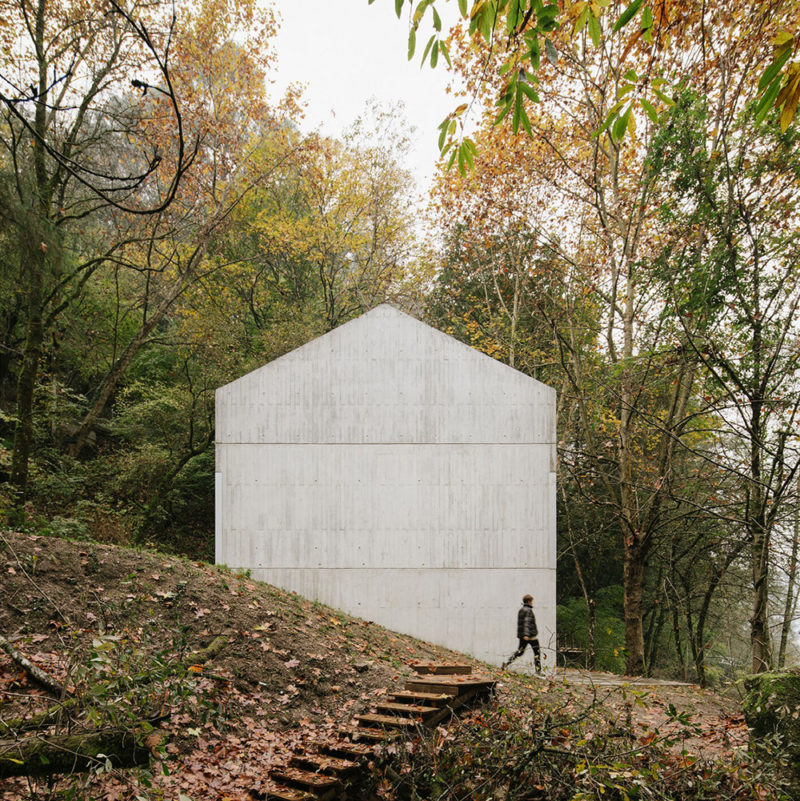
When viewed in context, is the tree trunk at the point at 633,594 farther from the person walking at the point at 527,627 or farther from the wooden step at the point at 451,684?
the wooden step at the point at 451,684

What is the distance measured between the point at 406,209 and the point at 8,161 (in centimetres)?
1413

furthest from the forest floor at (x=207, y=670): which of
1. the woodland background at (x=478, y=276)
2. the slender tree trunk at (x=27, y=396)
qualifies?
the slender tree trunk at (x=27, y=396)

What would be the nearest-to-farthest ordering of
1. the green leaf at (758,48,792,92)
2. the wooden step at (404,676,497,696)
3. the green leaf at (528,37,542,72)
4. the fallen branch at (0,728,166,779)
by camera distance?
1. the green leaf at (758,48,792,92)
2. the green leaf at (528,37,542,72)
3. the fallen branch at (0,728,166,779)
4. the wooden step at (404,676,497,696)

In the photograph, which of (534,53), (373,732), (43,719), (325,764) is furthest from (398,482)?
(534,53)

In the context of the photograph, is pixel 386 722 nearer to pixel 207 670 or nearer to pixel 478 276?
pixel 207 670

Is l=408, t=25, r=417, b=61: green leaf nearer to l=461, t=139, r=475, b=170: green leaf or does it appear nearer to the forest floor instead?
l=461, t=139, r=475, b=170: green leaf

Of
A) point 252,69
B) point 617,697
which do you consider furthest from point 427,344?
point 252,69

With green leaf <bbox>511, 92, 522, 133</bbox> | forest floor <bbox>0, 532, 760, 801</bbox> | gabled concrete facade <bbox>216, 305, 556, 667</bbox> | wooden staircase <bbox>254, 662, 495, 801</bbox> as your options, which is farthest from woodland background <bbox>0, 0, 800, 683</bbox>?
wooden staircase <bbox>254, 662, 495, 801</bbox>

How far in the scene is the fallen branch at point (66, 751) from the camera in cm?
380

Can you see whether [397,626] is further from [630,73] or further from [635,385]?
[630,73]

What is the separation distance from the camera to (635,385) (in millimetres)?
14961

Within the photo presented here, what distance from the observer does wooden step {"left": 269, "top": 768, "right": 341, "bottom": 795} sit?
561cm

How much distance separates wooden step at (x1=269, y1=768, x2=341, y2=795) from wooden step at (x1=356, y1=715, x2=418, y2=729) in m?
0.94

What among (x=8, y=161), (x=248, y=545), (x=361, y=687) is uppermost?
(x=8, y=161)
